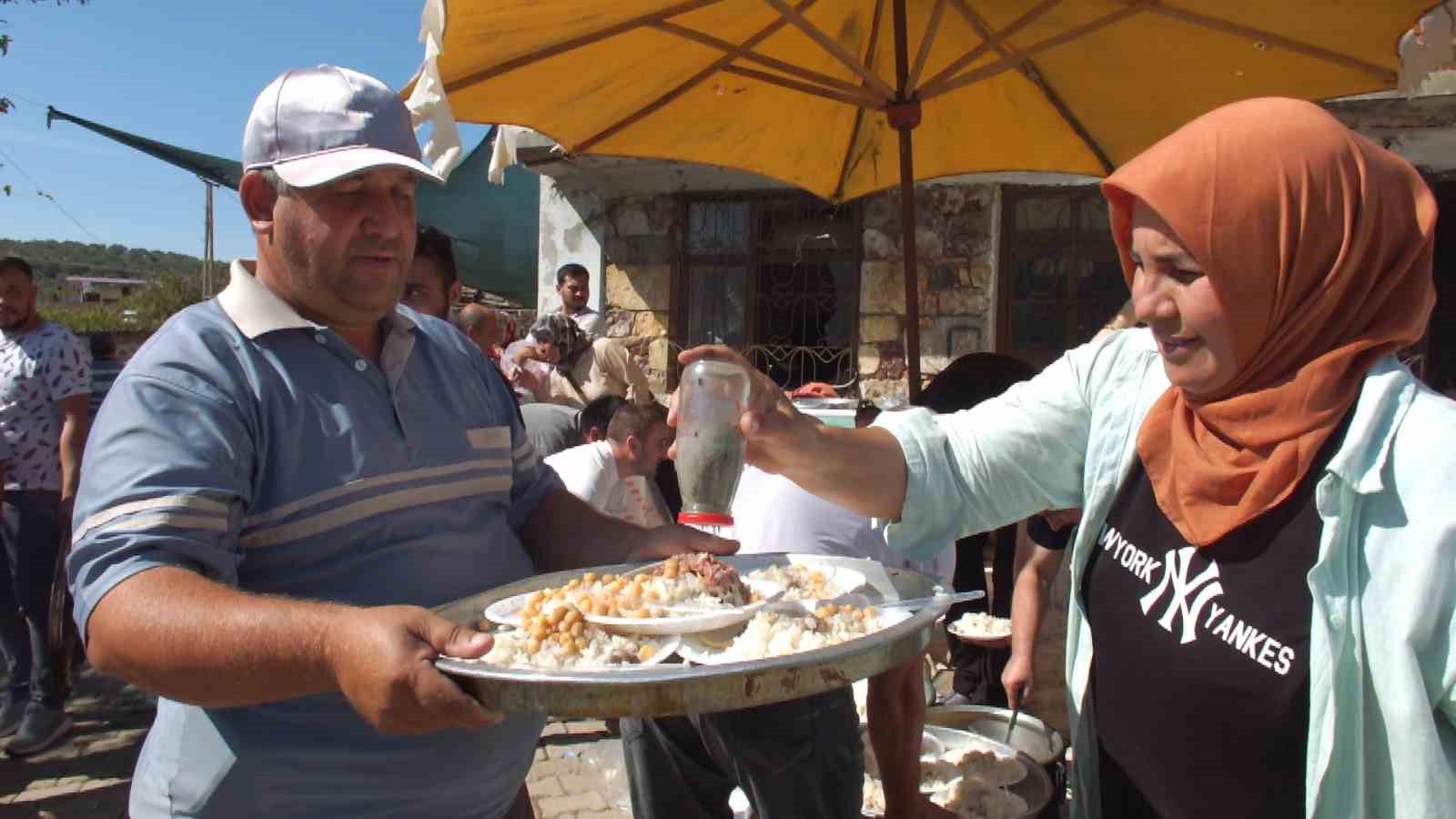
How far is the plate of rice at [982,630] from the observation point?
3795 millimetres

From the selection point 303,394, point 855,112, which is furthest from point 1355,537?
point 855,112

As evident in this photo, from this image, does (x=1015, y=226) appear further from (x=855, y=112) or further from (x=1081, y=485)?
(x=1081, y=485)

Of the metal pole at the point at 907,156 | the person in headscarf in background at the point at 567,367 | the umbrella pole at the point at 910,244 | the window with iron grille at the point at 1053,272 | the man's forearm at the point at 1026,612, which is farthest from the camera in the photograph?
the window with iron grille at the point at 1053,272

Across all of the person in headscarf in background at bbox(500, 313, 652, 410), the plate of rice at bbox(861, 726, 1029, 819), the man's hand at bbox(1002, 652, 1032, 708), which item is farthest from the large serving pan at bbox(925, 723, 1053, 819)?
the person in headscarf in background at bbox(500, 313, 652, 410)

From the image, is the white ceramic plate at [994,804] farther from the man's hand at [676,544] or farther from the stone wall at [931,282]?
the stone wall at [931,282]

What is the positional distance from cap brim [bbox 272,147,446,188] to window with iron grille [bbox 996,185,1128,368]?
6.16 meters

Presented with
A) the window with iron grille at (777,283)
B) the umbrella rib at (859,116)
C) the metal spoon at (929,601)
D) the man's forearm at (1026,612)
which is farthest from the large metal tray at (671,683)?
the window with iron grille at (777,283)

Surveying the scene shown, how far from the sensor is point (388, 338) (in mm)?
1868

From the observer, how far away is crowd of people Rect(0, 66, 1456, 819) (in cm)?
133

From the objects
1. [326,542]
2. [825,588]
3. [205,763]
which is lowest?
[205,763]

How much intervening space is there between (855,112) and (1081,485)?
3.13m

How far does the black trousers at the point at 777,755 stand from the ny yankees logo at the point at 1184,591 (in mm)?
1173

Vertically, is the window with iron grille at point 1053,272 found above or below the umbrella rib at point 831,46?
below

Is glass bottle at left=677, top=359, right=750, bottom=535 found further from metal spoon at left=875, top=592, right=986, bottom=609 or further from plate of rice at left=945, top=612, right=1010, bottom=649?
plate of rice at left=945, top=612, right=1010, bottom=649
